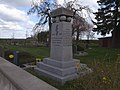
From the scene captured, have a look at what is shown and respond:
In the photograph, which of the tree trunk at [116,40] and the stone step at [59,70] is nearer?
the stone step at [59,70]

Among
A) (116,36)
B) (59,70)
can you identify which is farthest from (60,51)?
(116,36)

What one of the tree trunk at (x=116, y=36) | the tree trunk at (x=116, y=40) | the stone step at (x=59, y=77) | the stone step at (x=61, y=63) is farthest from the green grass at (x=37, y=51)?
the tree trunk at (x=116, y=40)

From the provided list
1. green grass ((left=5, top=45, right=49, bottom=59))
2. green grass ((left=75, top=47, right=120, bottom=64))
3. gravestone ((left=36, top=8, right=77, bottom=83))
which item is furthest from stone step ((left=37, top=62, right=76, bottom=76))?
green grass ((left=5, top=45, right=49, bottom=59))

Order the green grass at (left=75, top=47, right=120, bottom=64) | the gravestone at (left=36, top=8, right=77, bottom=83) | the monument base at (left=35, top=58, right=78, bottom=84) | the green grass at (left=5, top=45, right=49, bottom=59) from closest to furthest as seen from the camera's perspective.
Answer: the green grass at (left=75, top=47, right=120, bottom=64) < the monument base at (left=35, top=58, right=78, bottom=84) < the gravestone at (left=36, top=8, right=77, bottom=83) < the green grass at (left=5, top=45, right=49, bottom=59)

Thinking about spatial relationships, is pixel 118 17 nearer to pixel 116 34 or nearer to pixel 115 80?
pixel 116 34

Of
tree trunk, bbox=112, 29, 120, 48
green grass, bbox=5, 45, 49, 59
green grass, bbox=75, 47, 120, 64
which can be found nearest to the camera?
green grass, bbox=75, 47, 120, 64

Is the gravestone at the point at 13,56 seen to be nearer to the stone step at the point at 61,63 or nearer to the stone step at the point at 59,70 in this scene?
the stone step at the point at 59,70

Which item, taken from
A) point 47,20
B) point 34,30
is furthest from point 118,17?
point 34,30

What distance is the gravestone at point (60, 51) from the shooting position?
712cm

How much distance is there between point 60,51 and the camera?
24.6ft

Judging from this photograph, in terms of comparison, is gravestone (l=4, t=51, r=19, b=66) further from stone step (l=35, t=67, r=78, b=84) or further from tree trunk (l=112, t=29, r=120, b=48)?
tree trunk (l=112, t=29, r=120, b=48)

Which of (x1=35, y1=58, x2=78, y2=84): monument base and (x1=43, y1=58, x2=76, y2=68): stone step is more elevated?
(x1=43, y1=58, x2=76, y2=68): stone step

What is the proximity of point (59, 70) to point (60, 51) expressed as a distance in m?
0.88

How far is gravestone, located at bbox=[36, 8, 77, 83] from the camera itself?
7117 mm
